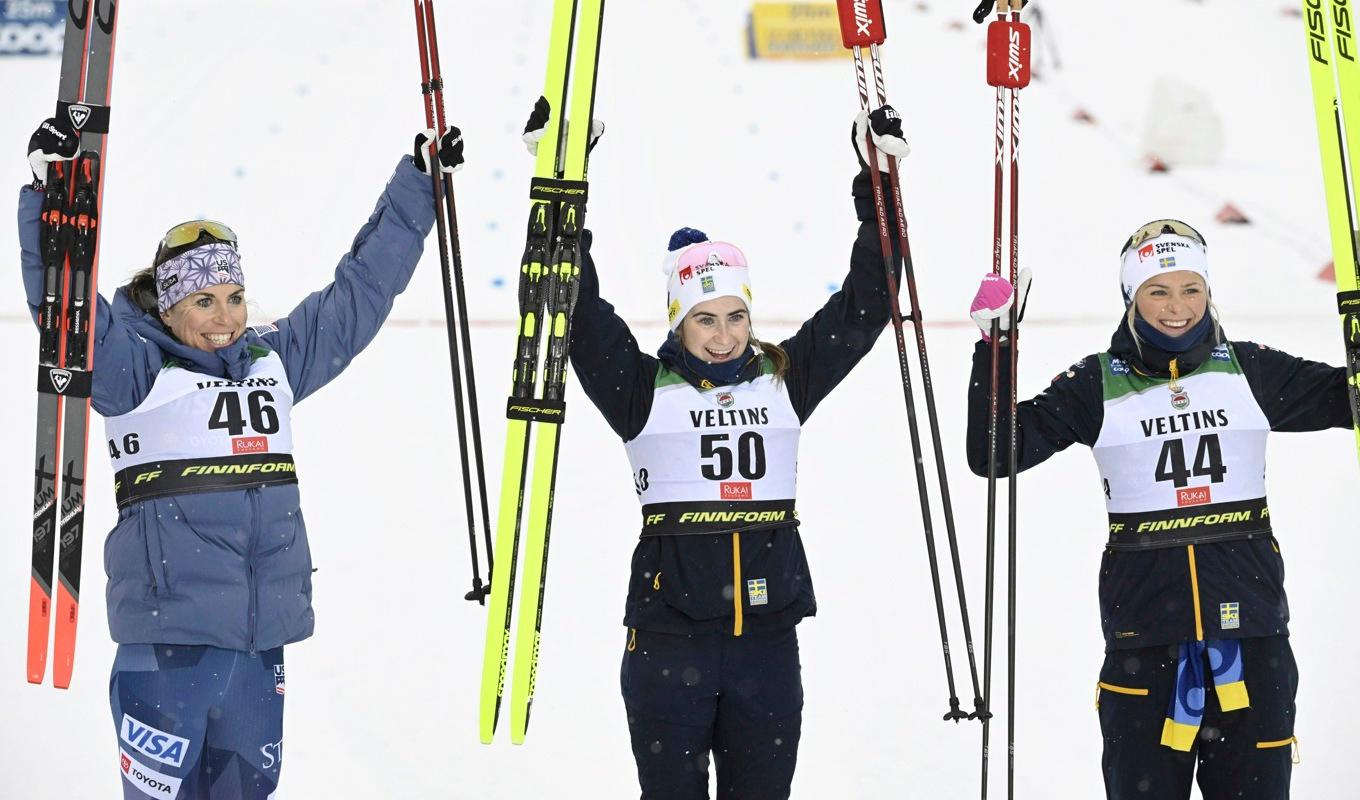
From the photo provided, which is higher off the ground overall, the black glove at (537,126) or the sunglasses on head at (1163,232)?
the black glove at (537,126)

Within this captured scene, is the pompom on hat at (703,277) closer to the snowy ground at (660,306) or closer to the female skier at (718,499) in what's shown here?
the female skier at (718,499)

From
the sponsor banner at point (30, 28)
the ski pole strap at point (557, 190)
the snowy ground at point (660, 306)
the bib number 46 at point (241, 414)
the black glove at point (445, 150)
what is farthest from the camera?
the sponsor banner at point (30, 28)

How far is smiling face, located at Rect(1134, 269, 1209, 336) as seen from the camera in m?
2.80

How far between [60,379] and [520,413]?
79cm

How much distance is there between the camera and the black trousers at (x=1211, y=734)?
263cm

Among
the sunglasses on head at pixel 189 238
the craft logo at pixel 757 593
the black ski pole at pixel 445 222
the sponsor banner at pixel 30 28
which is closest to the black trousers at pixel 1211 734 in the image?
the craft logo at pixel 757 593

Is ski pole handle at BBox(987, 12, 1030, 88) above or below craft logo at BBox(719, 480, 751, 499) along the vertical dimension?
above

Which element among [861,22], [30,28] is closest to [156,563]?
[861,22]

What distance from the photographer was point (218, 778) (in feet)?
8.86

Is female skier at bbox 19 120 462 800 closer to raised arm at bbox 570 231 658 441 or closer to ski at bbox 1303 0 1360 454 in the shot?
raised arm at bbox 570 231 658 441

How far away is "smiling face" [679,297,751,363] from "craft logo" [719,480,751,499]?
0.76ft

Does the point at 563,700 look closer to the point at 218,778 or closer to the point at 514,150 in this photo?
the point at 218,778

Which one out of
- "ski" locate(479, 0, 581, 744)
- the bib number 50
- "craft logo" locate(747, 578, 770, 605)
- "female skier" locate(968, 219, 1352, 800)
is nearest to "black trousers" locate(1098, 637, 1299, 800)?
"female skier" locate(968, 219, 1352, 800)

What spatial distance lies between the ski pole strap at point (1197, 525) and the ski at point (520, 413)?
109 centimetres
